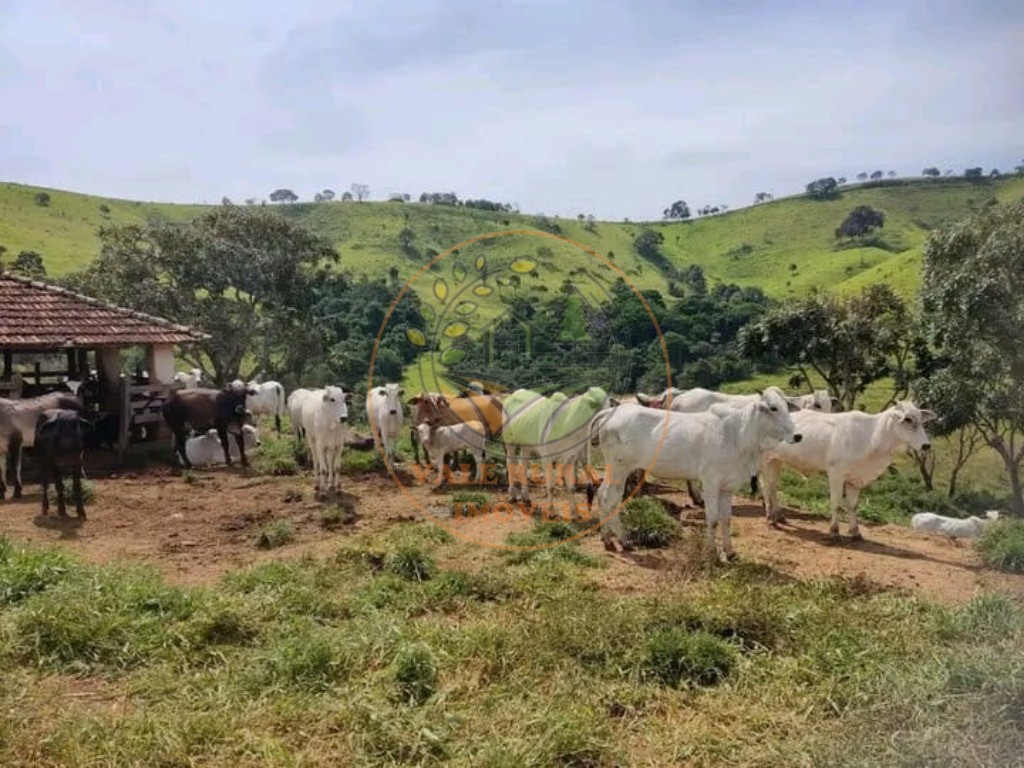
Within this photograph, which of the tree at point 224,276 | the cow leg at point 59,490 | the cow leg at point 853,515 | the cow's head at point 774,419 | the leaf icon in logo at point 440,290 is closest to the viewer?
the cow's head at point 774,419

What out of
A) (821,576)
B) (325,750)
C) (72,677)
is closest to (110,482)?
(72,677)

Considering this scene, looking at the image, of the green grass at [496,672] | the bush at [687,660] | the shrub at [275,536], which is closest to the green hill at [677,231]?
the shrub at [275,536]

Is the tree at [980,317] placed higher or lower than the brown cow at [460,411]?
higher

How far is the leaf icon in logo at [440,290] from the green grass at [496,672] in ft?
11.3

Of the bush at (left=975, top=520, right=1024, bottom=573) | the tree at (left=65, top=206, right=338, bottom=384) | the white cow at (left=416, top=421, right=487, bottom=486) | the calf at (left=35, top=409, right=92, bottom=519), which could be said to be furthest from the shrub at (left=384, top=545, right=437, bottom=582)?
the tree at (left=65, top=206, right=338, bottom=384)

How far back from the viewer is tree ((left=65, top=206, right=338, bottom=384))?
25984 millimetres

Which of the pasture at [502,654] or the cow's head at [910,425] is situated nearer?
the pasture at [502,654]

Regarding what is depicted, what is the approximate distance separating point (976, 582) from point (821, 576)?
166cm

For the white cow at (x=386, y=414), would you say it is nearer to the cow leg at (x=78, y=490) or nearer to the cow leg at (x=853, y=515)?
the cow leg at (x=78, y=490)

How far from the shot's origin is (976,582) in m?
7.85

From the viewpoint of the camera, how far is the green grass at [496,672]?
4457mm

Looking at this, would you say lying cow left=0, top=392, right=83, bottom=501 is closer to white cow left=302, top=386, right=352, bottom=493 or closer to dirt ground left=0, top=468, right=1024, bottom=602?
dirt ground left=0, top=468, right=1024, bottom=602

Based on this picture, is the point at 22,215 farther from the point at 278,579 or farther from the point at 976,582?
the point at 976,582

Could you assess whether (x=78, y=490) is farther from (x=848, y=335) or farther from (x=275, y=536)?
(x=848, y=335)
